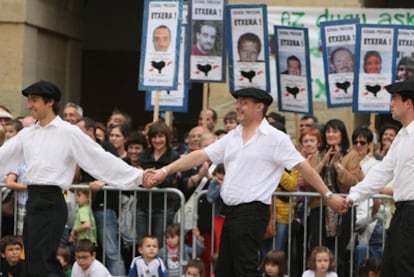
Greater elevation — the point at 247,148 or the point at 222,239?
the point at 247,148

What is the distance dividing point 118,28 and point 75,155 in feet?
47.3

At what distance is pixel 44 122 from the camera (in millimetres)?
11859

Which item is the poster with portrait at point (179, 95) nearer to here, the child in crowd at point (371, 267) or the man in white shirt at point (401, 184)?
the child in crowd at point (371, 267)

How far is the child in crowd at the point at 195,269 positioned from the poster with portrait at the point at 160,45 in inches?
134

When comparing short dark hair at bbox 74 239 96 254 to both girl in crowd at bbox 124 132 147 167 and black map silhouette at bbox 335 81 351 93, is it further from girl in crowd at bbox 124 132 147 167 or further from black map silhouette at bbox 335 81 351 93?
black map silhouette at bbox 335 81 351 93

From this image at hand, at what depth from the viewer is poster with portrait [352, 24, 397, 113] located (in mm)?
16391

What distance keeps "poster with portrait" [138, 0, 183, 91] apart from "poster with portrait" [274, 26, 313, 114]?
143 cm

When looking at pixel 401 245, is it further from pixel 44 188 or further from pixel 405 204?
pixel 44 188

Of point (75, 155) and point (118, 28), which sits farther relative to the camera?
point (118, 28)

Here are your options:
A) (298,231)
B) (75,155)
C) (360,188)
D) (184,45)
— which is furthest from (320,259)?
(184,45)

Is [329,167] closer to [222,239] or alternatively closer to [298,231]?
[298,231]

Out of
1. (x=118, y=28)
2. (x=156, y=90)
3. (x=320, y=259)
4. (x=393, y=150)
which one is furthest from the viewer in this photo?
(x=118, y=28)

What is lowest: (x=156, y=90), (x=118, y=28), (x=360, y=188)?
(x=360, y=188)

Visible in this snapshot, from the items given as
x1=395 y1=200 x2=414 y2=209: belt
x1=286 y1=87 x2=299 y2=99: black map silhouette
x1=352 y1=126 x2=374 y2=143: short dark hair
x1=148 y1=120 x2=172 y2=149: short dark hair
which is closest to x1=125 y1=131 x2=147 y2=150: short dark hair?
x1=148 y1=120 x2=172 y2=149: short dark hair
